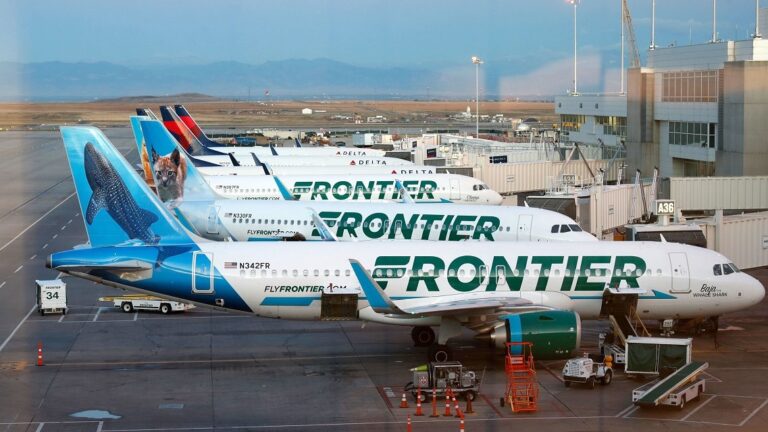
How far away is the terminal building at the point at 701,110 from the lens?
63562mm

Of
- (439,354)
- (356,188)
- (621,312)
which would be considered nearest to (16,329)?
(439,354)

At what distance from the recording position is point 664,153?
7844cm

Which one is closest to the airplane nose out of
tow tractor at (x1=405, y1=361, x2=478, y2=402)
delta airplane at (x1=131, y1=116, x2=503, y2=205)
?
tow tractor at (x1=405, y1=361, x2=478, y2=402)

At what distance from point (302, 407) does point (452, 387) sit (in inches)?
172

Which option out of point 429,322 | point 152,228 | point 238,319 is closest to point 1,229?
point 238,319

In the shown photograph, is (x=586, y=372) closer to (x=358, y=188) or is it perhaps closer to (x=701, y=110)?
(x=358, y=188)

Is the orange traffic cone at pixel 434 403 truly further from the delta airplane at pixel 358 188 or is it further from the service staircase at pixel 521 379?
the delta airplane at pixel 358 188

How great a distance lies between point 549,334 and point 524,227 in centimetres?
1461

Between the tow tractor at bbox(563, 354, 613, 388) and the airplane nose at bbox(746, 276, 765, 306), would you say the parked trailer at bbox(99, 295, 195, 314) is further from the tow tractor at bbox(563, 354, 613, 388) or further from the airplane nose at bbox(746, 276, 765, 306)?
the airplane nose at bbox(746, 276, 765, 306)

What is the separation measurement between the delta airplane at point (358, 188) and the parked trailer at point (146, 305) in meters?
18.3

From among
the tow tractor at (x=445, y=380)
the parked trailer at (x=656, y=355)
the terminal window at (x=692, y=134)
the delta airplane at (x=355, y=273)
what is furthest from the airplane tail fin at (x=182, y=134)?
the parked trailer at (x=656, y=355)

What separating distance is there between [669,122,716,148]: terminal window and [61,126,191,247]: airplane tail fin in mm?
44742

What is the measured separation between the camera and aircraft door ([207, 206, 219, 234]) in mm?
52406

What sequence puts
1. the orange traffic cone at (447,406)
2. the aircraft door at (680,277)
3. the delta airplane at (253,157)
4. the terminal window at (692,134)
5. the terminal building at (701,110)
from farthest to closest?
the delta airplane at (253,157) < the terminal window at (692,134) < the terminal building at (701,110) < the aircraft door at (680,277) < the orange traffic cone at (447,406)
